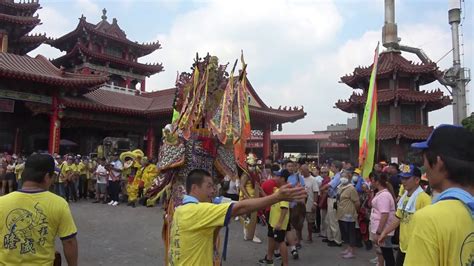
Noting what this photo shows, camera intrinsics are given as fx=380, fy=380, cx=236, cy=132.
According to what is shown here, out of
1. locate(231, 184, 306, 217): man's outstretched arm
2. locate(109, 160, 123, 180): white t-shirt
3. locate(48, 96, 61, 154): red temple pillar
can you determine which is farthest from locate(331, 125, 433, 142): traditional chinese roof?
locate(231, 184, 306, 217): man's outstretched arm

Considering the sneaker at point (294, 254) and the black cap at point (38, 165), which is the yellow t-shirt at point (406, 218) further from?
the black cap at point (38, 165)

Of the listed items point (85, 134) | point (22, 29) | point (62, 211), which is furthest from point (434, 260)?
point (22, 29)

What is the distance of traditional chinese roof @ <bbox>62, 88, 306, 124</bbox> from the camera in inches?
648

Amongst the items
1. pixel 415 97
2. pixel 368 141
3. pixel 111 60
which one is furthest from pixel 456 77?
pixel 111 60

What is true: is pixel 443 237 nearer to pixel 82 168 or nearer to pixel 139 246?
pixel 139 246

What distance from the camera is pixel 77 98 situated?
16.5 m

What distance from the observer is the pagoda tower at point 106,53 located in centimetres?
2484

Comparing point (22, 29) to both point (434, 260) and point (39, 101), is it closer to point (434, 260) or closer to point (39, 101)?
point (39, 101)

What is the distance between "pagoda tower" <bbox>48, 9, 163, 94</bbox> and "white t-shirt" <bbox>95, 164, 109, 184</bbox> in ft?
37.8

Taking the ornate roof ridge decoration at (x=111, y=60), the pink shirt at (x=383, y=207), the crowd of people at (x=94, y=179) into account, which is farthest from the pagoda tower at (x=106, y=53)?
the pink shirt at (x=383, y=207)

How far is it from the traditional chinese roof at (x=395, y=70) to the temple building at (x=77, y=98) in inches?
174

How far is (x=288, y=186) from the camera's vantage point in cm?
213

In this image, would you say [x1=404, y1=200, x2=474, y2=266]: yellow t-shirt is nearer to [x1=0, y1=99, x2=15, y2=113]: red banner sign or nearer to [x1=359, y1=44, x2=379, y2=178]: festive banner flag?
[x1=359, y1=44, x2=379, y2=178]: festive banner flag

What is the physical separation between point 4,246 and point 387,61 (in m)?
22.0
